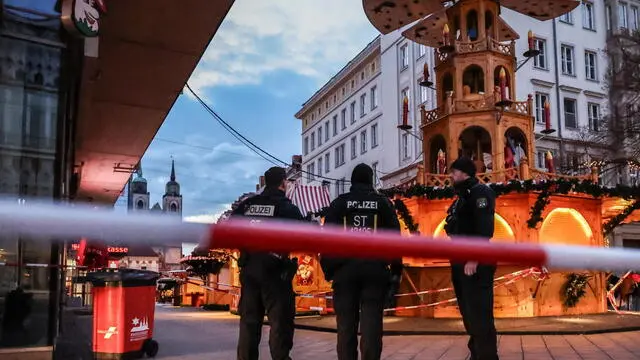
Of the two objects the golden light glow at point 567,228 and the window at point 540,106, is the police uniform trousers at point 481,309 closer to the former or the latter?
the golden light glow at point 567,228

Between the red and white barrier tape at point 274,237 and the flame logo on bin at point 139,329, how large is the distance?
20.8ft

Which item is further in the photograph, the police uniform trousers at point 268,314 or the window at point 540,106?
the window at point 540,106

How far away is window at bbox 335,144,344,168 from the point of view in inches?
2017

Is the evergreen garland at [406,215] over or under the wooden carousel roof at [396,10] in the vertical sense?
under

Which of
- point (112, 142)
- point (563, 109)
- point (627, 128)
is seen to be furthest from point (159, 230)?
point (563, 109)

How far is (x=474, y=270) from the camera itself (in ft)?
17.1

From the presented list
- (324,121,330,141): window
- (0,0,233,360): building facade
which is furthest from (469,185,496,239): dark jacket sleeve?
(324,121,330,141): window

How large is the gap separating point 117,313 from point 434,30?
15199 mm

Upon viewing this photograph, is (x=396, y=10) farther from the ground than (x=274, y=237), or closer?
farther from the ground

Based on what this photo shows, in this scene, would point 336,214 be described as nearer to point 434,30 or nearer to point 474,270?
point 474,270

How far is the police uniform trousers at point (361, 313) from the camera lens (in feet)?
17.0

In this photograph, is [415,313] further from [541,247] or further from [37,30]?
[541,247]

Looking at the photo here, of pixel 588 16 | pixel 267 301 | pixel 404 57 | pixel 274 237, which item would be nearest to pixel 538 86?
pixel 588 16

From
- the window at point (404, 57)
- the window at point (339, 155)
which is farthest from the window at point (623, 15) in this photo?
the window at point (339, 155)
